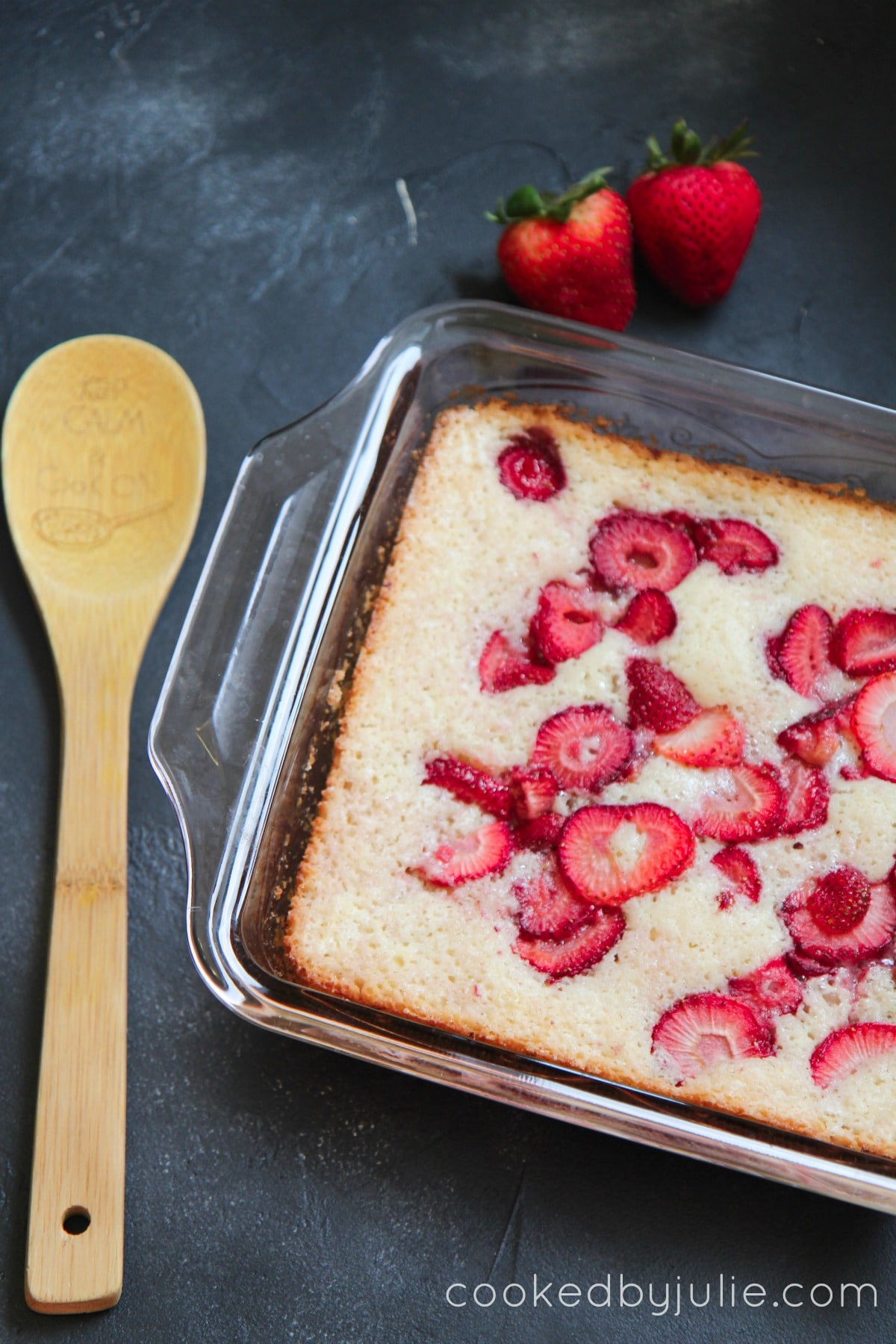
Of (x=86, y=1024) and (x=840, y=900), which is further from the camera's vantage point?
(x=86, y=1024)

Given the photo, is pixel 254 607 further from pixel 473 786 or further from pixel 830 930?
pixel 830 930

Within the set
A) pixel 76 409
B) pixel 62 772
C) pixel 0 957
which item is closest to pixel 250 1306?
pixel 0 957

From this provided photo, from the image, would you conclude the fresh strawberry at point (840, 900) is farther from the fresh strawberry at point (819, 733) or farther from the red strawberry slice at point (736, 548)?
the red strawberry slice at point (736, 548)

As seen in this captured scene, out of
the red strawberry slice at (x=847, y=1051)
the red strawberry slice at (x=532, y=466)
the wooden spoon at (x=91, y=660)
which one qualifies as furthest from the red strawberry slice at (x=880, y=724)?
the wooden spoon at (x=91, y=660)

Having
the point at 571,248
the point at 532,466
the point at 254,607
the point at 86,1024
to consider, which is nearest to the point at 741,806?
the point at 532,466

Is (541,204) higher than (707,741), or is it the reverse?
(541,204)

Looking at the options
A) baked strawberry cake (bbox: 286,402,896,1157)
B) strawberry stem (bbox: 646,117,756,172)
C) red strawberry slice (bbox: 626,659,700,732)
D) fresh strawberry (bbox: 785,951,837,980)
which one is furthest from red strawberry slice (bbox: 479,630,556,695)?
strawberry stem (bbox: 646,117,756,172)

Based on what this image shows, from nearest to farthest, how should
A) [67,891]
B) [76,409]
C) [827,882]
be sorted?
1. [827,882]
2. [67,891]
3. [76,409]

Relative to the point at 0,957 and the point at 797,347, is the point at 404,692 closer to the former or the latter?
the point at 0,957
